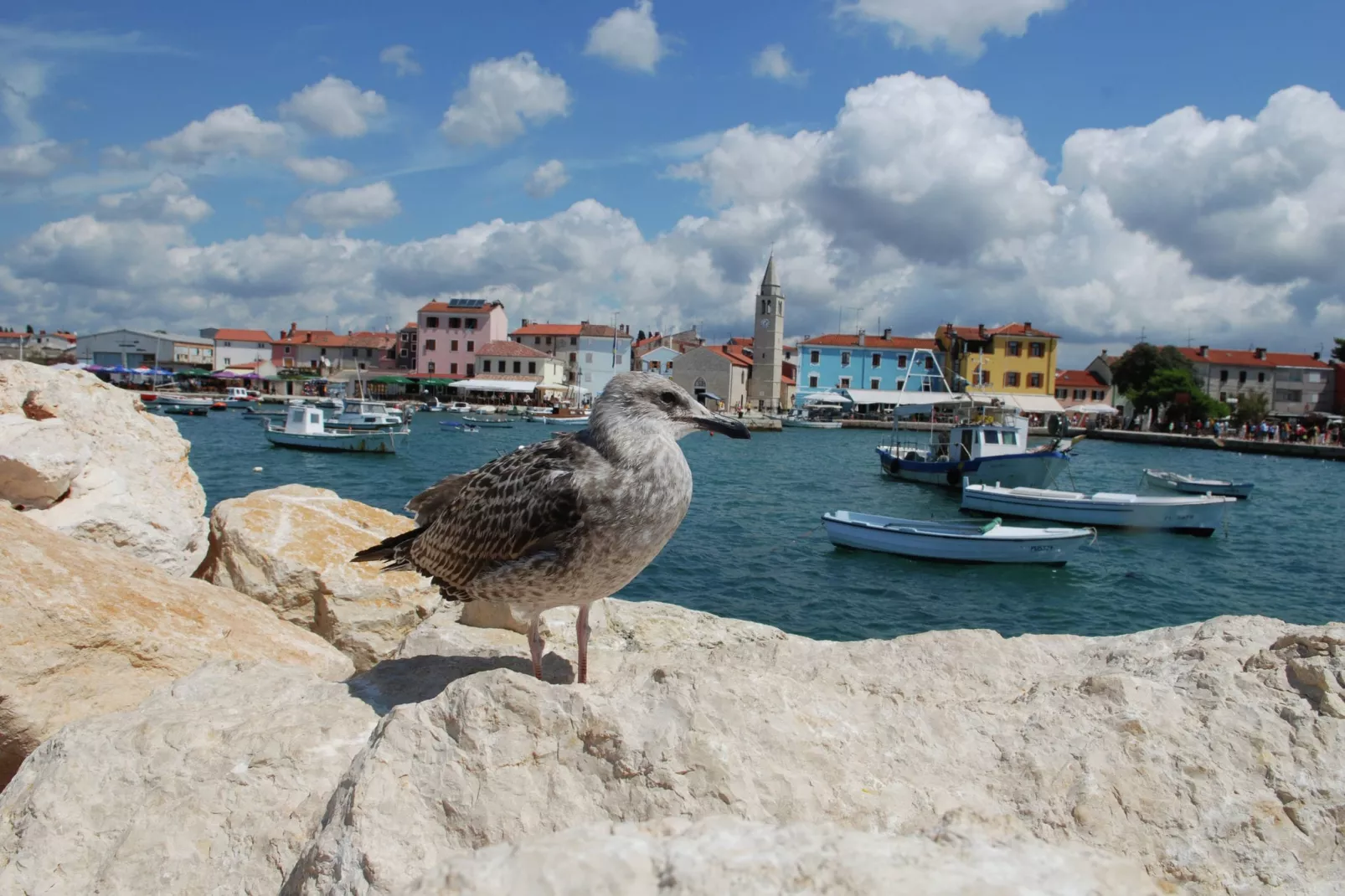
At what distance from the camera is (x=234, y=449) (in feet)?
135

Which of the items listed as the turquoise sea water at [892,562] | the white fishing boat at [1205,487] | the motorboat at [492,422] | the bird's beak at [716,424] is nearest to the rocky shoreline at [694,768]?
the bird's beak at [716,424]

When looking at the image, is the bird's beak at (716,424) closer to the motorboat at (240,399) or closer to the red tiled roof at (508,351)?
the motorboat at (240,399)

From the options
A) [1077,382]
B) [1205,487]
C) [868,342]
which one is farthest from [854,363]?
[1205,487]

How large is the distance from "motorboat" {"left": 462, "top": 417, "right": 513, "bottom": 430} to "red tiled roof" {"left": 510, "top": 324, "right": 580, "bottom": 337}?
29.5m

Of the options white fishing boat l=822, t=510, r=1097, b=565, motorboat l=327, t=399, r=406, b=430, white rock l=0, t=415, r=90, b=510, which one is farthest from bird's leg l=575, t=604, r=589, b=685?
motorboat l=327, t=399, r=406, b=430

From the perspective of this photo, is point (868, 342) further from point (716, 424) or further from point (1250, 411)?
point (716, 424)

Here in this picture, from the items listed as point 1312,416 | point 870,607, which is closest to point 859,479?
point 870,607

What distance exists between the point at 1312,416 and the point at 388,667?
102m

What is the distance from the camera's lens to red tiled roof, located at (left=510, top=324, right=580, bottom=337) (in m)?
101

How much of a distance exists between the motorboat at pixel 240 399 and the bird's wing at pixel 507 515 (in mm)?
79196

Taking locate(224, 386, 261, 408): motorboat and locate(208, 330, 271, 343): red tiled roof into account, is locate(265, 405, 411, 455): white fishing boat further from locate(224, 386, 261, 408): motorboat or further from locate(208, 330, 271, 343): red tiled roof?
locate(208, 330, 271, 343): red tiled roof

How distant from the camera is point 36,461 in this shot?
5.96 metres

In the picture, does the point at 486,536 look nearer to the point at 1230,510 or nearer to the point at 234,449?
the point at 1230,510

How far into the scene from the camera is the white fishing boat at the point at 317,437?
136 feet
